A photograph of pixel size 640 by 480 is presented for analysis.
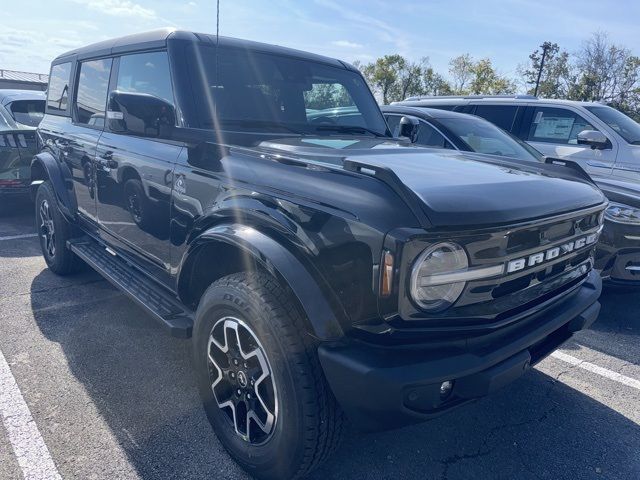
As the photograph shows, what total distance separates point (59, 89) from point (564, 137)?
6.60m

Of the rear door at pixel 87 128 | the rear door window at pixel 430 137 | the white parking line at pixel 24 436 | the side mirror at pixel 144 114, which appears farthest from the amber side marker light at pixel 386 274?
the rear door window at pixel 430 137

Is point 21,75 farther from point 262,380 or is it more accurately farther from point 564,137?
point 262,380

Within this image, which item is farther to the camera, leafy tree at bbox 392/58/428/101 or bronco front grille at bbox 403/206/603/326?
leafy tree at bbox 392/58/428/101

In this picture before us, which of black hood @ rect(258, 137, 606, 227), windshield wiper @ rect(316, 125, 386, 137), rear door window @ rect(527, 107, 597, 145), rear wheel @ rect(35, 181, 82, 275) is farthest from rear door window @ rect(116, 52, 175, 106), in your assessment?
rear door window @ rect(527, 107, 597, 145)

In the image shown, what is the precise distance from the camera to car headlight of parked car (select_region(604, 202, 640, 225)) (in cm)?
400

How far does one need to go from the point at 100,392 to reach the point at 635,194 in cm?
452

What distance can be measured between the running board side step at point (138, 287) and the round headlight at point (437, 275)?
1341mm

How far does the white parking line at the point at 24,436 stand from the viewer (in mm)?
2184

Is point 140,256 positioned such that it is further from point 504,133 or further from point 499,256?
point 504,133

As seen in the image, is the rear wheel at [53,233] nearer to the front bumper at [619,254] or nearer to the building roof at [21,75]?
the front bumper at [619,254]

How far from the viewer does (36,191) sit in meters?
4.78

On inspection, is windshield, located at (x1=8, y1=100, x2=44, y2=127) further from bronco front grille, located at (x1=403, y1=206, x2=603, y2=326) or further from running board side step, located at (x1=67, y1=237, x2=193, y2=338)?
bronco front grille, located at (x1=403, y1=206, x2=603, y2=326)


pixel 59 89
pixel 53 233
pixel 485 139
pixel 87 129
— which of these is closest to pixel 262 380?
pixel 87 129

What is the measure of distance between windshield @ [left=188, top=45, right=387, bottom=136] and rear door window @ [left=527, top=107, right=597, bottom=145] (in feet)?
14.8
